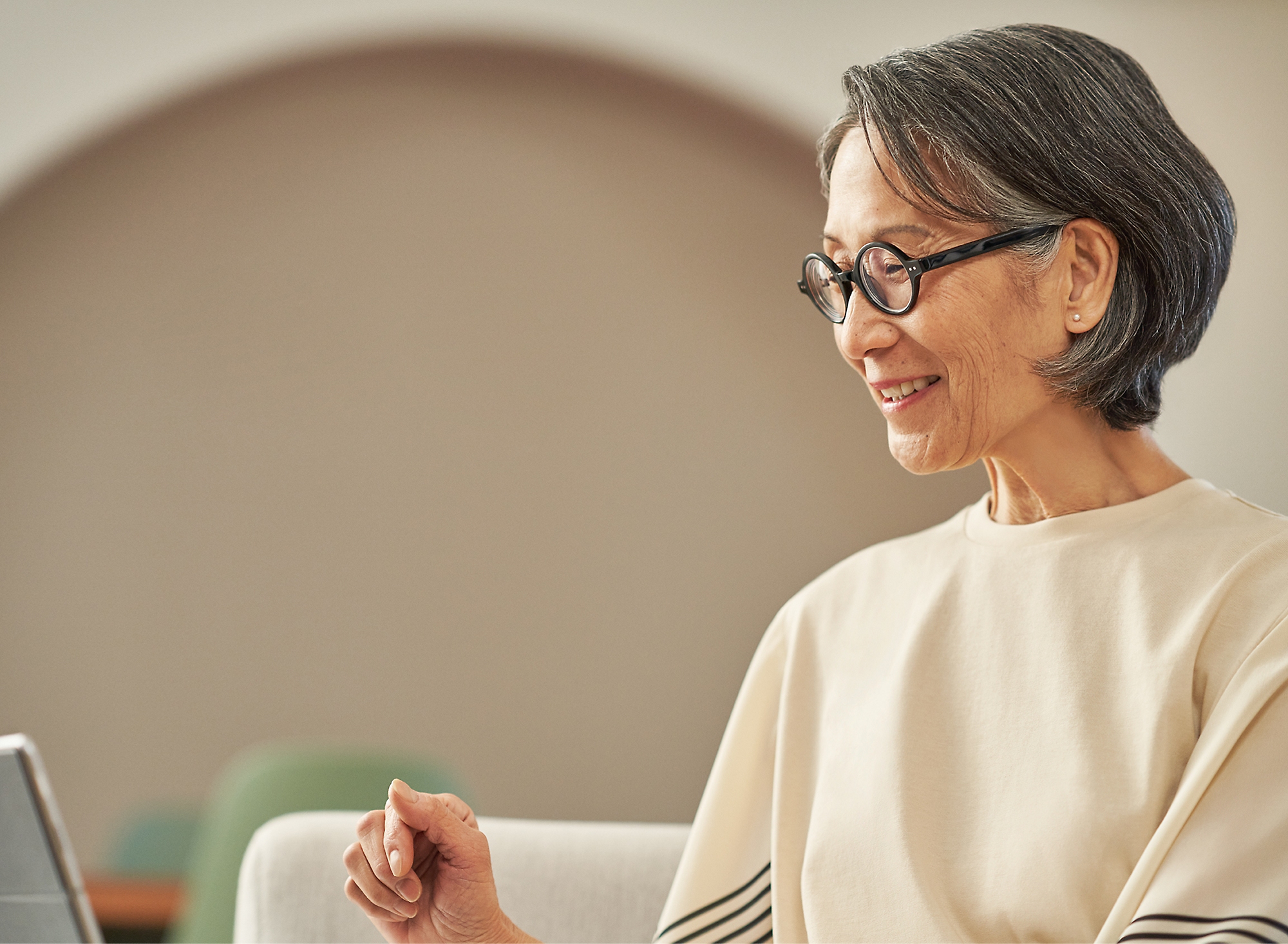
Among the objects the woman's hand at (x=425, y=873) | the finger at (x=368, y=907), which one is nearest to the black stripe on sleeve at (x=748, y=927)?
the woman's hand at (x=425, y=873)

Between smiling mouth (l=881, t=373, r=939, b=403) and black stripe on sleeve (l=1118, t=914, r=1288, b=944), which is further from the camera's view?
smiling mouth (l=881, t=373, r=939, b=403)

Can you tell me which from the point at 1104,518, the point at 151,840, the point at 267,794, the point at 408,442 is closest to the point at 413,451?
the point at 408,442

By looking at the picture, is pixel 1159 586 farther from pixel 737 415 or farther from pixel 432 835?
pixel 737 415

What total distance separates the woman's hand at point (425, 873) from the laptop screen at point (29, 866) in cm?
23

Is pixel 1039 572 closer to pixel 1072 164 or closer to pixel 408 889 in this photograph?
pixel 1072 164

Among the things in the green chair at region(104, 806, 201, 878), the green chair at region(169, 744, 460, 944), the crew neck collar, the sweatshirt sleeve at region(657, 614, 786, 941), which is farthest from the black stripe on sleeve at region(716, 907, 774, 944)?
the green chair at region(104, 806, 201, 878)

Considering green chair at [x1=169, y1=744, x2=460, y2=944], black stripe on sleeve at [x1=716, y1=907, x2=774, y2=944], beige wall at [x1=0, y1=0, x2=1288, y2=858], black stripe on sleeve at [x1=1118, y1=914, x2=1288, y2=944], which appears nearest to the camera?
black stripe on sleeve at [x1=1118, y1=914, x2=1288, y2=944]

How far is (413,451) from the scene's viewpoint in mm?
2514

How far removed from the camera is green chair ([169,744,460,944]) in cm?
209

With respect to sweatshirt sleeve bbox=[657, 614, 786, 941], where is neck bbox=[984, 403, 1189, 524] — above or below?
above

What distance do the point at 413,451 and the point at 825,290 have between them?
1.60 metres

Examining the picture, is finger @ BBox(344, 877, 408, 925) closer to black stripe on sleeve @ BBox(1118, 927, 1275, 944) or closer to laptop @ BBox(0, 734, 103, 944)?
laptop @ BBox(0, 734, 103, 944)

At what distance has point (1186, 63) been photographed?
66.2 inches

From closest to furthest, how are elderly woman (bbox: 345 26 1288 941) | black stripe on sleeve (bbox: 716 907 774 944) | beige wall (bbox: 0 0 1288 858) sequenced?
elderly woman (bbox: 345 26 1288 941) → black stripe on sleeve (bbox: 716 907 774 944) → beige wall (bbox: 0 0 1288 858)
